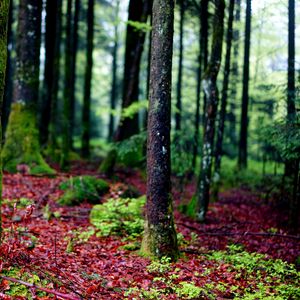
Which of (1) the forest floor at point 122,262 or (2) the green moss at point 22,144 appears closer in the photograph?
(1) the forest floor at point 122,262

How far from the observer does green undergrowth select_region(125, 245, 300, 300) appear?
5.74m

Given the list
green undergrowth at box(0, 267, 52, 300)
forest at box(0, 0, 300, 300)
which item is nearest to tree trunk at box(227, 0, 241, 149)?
forest at box(0, 0, 300, 300)

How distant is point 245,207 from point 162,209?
775 cm

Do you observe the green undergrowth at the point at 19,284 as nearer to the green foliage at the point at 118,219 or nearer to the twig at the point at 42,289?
the twig at the point at 42,289

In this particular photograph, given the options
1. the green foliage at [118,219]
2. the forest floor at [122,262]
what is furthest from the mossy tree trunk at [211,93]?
the green foliage at [118,219]

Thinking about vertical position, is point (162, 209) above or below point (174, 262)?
above

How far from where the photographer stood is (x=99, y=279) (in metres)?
5.89

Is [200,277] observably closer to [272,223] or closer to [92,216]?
[92,216]

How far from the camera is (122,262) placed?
22.5ft

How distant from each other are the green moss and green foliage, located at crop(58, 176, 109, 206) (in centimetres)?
176

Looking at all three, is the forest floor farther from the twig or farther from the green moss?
the green moss

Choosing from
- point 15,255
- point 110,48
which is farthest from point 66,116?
point 110,48

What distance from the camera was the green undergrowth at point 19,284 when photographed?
472 centimetres

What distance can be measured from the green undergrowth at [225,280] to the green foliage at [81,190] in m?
4.72
